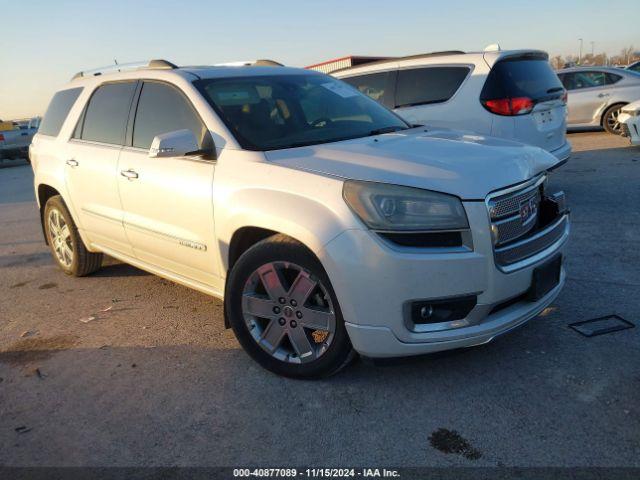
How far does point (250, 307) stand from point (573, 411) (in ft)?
5.65

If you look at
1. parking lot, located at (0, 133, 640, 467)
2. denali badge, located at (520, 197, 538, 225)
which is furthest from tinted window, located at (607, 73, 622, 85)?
denali badge, located at (520, 197, 538, 225)

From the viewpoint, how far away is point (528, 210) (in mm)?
2988

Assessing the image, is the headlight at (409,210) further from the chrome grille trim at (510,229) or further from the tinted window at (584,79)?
the tinted window at (584,79)

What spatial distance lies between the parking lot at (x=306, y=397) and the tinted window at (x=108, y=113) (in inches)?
54.1

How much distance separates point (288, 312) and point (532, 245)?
52.8 inches

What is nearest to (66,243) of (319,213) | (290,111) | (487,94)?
(290,111)

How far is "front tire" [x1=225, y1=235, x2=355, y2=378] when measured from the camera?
9.37ft

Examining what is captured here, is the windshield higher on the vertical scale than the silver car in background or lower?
higher

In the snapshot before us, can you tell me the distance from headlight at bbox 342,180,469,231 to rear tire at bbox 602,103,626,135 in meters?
10.5

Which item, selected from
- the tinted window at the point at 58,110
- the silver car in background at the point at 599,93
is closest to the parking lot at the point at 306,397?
the tinted window at the point at 58,110

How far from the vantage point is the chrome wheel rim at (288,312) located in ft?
9.49

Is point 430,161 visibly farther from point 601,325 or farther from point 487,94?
point 487,94

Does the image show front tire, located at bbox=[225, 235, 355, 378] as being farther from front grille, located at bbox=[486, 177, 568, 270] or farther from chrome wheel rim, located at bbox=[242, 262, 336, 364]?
front grille, located at bbox=[486, 177, 568, 270]

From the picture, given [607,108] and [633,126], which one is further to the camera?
[607,108]
